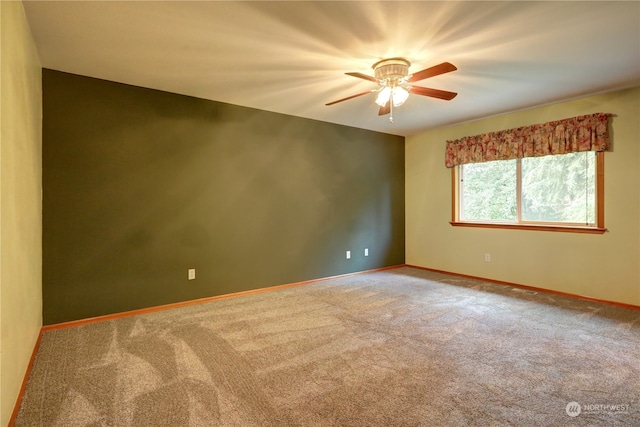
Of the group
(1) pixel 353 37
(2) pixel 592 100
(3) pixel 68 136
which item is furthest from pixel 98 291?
(2) pixel 592 100

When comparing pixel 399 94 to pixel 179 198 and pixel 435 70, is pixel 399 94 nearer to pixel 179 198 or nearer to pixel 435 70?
pixel 435 70

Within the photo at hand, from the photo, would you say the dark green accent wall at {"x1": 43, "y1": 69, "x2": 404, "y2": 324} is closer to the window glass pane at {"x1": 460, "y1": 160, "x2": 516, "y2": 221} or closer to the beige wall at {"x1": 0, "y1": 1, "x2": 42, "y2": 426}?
the beige wall at {"x1": 0, "y1": 1, "x2": 42, "y2": 426}

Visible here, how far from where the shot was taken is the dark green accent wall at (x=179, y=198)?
3.01 m

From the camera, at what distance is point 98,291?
315cm

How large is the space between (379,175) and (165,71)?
3623mm

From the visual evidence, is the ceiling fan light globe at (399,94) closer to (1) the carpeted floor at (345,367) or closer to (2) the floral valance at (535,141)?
(1) the carpeted floor at (345,367)

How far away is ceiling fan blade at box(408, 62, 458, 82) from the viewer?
2.24 metres

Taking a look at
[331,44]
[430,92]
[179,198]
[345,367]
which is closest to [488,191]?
[430,92]

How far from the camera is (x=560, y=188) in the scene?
157 inches

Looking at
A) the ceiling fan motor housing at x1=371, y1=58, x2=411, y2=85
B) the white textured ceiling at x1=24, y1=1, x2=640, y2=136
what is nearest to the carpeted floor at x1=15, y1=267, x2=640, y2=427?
the ceiling fan motor housing at x1=371, y1=58, x2=411, y2=85

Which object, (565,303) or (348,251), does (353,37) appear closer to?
(348,251)

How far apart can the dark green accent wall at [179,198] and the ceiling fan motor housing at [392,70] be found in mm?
1912

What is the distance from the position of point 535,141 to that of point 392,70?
8.51 ft

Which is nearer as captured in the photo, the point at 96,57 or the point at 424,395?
the point at 424,395
